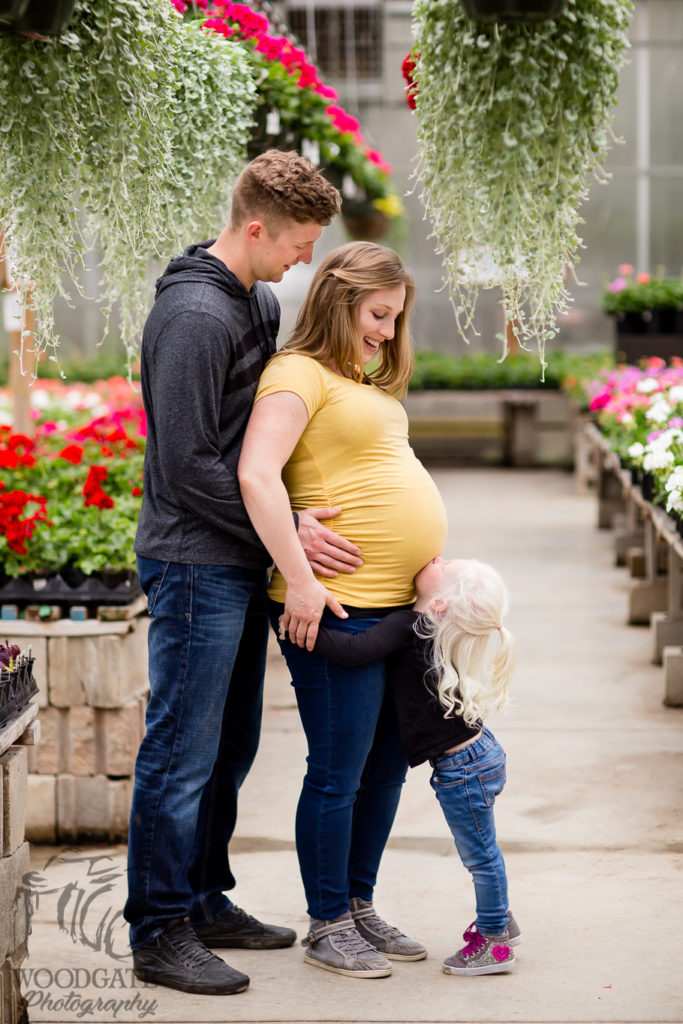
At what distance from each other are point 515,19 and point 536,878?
1881mm

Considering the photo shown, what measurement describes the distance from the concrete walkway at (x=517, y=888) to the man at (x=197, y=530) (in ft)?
0.49

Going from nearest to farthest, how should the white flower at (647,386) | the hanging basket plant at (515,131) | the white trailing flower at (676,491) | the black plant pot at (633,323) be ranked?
1. the hanging basket plant at (515,131)
2. the white trailing flower at (676,491)
3. the white flower at (647,386)
4. the black plant pot at (633,323)

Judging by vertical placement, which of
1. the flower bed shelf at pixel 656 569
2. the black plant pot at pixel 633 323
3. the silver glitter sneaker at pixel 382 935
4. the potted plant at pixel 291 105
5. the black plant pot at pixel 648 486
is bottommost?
the silver glitter sneaker at pixel 382 935

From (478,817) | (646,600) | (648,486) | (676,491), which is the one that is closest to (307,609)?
(478,817)

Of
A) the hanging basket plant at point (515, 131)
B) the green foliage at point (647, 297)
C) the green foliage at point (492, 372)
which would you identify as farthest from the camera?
the green foliage at point (492, 372)

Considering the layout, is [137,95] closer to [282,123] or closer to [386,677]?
[386,677]

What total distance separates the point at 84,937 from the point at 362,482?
1.14 meters

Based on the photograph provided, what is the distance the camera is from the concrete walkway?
2.17 meters

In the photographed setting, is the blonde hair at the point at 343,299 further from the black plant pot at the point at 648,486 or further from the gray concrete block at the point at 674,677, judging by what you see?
the black plant pot at the point at 648,486

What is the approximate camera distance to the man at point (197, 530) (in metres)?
2.12

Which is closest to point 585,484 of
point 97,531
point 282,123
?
point 282,123

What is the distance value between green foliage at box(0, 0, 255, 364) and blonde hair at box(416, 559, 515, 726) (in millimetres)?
1015

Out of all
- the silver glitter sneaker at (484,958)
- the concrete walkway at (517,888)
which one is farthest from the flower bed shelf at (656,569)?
the silver glitter sneaker at (484,958)

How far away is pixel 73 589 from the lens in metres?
3.08
